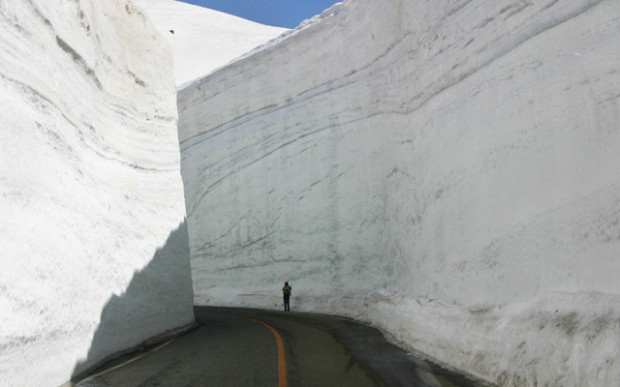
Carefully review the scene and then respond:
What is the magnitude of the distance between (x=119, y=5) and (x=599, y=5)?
9936 millimetres

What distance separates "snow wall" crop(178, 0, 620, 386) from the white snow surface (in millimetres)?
36089

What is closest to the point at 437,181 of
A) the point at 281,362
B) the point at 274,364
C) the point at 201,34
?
the point at 281,362

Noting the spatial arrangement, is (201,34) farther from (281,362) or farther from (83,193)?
(281,362)

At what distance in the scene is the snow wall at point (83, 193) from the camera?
20.7ft

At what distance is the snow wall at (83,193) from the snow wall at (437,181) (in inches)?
194

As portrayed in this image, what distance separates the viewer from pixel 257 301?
76.4ft

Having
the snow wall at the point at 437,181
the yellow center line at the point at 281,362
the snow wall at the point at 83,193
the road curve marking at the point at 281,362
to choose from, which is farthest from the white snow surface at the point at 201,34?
the road curve marking at the point at 281,362

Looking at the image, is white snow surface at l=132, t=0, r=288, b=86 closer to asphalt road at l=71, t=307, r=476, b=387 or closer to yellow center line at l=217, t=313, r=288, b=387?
yellow center line at l=217, t=313, r=288, b=387

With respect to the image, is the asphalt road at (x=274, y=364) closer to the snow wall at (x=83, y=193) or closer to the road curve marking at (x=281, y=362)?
the road curve marking at (x=281, y=362)

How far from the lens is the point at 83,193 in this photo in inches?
329

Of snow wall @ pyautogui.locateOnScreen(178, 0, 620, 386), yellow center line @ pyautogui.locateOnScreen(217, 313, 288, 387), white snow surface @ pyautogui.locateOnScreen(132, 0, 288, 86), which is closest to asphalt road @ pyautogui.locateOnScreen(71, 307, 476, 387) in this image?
yellow center line @ pyautogui.locateOnScreen(217, 313, 288, 387)

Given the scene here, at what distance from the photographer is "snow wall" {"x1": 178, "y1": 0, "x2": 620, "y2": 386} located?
621cm

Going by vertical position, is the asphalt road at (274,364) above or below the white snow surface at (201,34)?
below

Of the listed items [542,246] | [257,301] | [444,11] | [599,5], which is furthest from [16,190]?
[257,301]
